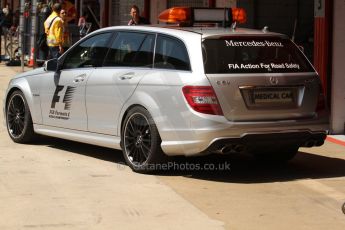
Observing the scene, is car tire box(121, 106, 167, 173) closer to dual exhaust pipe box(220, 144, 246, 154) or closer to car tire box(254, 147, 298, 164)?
dual exhaust pipe box(220, 144, 246, 154)

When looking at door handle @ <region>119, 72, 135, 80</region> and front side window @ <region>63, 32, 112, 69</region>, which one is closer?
door handle @ <region>119, 72, 135, 80</region>

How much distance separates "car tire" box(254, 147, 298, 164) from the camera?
335 inches

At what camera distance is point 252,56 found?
7.61 metres

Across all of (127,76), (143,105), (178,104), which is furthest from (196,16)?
(178,104)

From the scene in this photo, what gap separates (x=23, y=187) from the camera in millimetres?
7180

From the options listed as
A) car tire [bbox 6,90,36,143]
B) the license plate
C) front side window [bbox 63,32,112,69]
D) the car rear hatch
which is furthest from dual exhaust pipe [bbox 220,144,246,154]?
car tire [bbox 6,90,36,143]

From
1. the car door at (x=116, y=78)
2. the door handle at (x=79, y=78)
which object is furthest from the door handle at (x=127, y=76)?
the door handle at (x=79, y=78)

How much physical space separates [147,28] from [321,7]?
347 cm

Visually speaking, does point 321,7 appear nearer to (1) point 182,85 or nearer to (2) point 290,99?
(2) point 290,99

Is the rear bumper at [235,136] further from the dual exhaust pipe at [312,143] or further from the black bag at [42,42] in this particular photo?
the black bag at [42,42]

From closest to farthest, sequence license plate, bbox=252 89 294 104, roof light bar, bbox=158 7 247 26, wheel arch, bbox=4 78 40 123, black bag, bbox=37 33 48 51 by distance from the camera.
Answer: license plate, bbox=252 89 294 104 < roof light bar, bbox=158 7 247 26 < wheel arch, bbox=4 78 40 123 < black bag, bbox=37 33 48 51

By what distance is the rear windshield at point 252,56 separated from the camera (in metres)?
7.43

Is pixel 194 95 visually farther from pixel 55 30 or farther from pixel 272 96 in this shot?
pixel 55 30

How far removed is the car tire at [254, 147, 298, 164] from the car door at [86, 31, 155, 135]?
Answer: 1.75 metres
